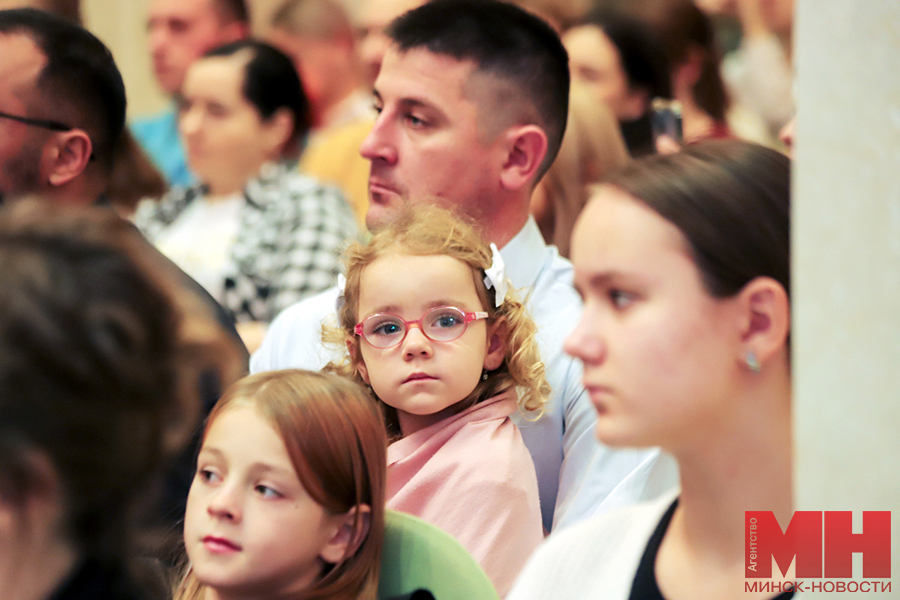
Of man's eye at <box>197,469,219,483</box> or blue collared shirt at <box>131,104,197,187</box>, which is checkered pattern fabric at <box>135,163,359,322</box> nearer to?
blue collared shirt at <box>131,104,197,187</box>

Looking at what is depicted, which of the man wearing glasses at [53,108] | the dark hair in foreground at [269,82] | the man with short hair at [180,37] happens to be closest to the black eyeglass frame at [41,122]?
the man wearing glasses at [53,108]

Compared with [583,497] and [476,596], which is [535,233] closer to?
[583,497]

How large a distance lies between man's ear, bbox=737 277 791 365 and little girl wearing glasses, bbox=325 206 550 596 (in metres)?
0.68

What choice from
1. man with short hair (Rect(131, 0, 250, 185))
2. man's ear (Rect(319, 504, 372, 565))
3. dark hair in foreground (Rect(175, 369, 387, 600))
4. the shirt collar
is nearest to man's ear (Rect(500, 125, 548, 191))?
the shirt collar

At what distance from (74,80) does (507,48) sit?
0.91 meters

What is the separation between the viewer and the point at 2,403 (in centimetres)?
84

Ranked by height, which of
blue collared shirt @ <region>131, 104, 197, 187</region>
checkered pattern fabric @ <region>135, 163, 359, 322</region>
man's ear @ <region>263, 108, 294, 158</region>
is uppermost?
blue collared shirt @ <region>131, 104, 197, 187</region>

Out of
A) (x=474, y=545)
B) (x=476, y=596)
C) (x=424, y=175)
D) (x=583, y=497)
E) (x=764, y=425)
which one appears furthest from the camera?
(x=424, y=175)

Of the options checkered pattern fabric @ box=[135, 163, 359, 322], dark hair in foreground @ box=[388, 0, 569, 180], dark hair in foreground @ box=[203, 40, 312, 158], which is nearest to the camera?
dark hair in foreground @ box=[388, 0, 569, 180]

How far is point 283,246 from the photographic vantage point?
315 cm

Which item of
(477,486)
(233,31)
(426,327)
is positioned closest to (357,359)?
(426,327)

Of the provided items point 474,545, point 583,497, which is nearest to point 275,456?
point 474,545

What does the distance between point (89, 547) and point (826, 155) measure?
0.69 meters

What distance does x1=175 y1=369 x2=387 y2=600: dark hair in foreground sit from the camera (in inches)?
53.4
